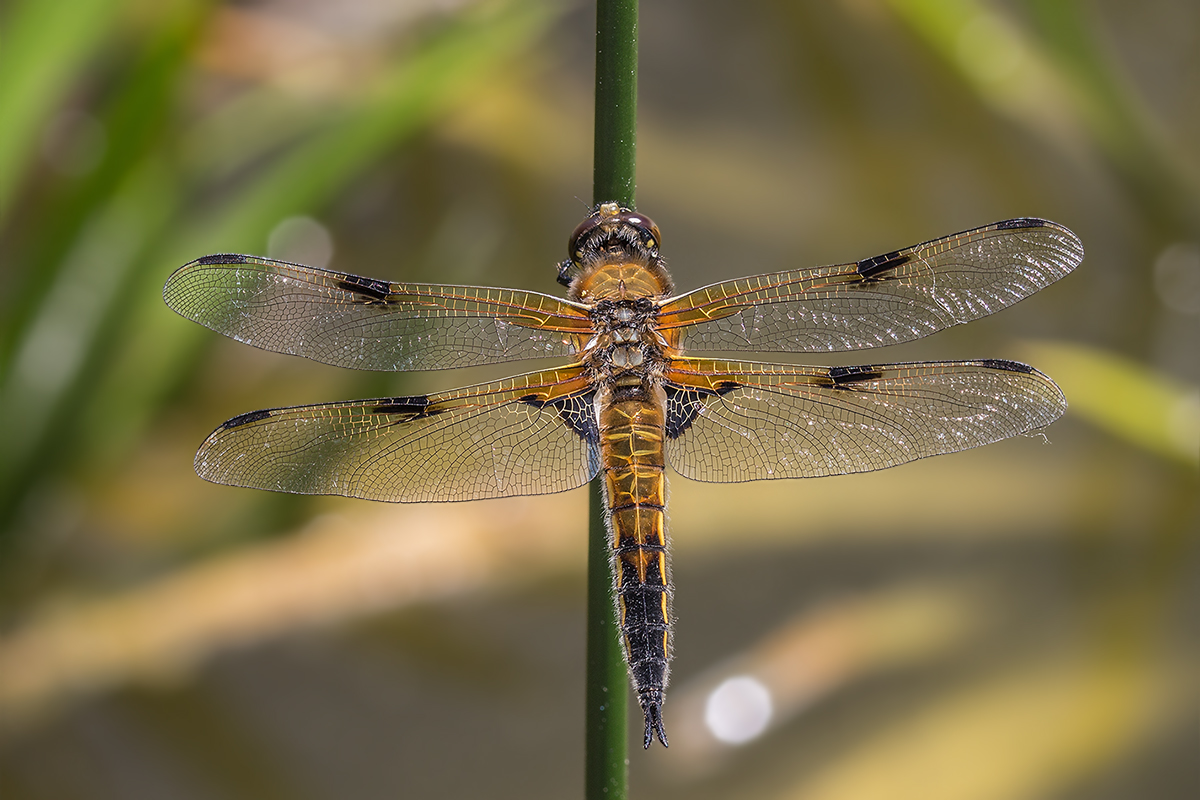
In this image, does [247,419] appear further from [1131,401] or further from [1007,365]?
[1131,401]

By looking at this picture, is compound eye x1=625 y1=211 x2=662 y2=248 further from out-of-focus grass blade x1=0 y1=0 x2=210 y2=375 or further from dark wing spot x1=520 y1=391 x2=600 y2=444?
out-of-focus grass blade x1=0 y1=0 x2=210 y2=375

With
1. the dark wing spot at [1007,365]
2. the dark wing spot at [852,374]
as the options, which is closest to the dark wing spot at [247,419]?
the dark wing spot at [852,374]

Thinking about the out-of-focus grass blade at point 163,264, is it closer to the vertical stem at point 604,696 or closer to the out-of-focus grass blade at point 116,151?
the out-of-focus grass blade at point 116,151

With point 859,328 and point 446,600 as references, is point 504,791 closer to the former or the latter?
point 446,600

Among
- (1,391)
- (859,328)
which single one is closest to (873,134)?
(859,328)

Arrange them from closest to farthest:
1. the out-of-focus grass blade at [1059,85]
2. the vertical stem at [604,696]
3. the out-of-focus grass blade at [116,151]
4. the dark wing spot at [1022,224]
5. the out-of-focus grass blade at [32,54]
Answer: the vertical stem at [604,696] → the dark wing spot at [1022,224] → the out-of-focus grass blade at [32,54] → the out-of-focus grass blade at [116,151] → the out-of-focus grass blade at [1059,85]

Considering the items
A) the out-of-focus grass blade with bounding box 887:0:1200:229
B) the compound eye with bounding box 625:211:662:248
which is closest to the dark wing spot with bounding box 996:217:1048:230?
the compound eye with bounding box 625:211:662:248
